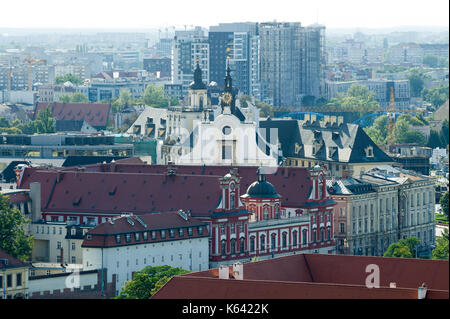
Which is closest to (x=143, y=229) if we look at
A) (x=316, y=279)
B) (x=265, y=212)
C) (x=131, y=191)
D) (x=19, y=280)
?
(x=131, y=191)

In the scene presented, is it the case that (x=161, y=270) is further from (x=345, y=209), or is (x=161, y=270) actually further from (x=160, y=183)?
(x=345, y=209)

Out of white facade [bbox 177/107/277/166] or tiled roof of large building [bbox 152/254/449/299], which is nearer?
tiled roof of large building [bbox 152/254/449/299]

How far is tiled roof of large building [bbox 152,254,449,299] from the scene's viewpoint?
214ft

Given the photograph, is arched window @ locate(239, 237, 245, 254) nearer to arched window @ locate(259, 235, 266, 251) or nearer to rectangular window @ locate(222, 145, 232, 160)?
arched window @ locate(259, 235, 266, 251)

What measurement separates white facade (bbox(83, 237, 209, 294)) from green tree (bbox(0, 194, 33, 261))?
17.5ft

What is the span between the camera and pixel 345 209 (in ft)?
461

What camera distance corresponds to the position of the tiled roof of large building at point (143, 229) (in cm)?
11044

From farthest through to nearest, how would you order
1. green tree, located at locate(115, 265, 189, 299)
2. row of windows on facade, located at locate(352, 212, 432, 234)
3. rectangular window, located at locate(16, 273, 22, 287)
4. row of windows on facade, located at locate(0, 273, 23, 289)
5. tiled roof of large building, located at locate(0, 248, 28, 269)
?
row of windows on facade, located at locate(352, 212, 432, 234) < tiled roof of large building, located at locate(0, 248, 28, 269) < rectangular window, located at locate(16, 273, 22, 287) < green tree, located at locate(115, 265, 189, 299) < row of windows on facade, located at locate(0, 273, 23, 289)

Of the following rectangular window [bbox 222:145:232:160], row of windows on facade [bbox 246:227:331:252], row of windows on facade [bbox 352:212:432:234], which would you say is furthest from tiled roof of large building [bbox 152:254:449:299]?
rectangular window [bbox 222:145:232:160]

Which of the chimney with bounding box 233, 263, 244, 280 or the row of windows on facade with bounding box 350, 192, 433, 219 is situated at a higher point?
the chimney with bounding box 233, 263, 244, 280

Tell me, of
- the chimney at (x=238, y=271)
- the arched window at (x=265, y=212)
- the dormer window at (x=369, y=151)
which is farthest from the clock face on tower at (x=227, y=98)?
the chimney at (x=238, y=271)

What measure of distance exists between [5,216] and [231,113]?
175 ft

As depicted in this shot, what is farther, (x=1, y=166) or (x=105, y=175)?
(x=1, y=166)
